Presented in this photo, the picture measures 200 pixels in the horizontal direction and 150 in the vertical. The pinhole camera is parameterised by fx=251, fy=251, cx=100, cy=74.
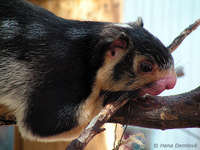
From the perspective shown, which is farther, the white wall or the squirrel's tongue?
the white wall

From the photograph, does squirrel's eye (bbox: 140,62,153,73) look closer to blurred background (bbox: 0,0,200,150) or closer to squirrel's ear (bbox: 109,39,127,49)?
squirrel's ear (bbox: 109,39,127,49)

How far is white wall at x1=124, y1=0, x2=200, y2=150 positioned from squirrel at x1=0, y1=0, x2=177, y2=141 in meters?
0.41

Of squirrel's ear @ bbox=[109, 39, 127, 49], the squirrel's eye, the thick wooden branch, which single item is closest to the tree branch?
the thick wooden branch

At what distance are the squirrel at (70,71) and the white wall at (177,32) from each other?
16.2 inches

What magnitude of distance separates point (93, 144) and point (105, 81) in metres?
0.78

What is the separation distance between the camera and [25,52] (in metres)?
1.15

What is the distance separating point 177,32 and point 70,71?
2.94 feet

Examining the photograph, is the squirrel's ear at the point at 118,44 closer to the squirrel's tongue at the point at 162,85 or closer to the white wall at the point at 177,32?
the squirrel's tongue at the point at 162,85

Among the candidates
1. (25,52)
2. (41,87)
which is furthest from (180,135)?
(25,52)

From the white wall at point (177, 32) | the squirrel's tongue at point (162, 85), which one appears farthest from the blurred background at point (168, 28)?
the squirrel's tongue at point (162, 85)

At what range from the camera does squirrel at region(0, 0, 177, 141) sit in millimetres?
1073

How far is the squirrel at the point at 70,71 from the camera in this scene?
1.07m

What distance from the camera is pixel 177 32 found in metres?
1.67

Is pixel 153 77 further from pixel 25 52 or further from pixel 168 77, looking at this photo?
pixel 25 52
